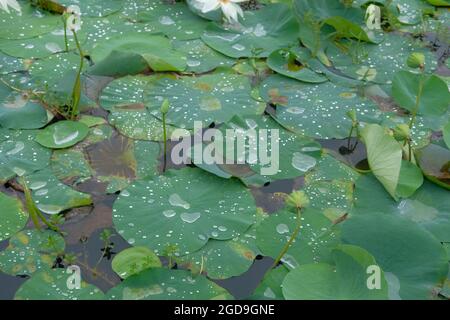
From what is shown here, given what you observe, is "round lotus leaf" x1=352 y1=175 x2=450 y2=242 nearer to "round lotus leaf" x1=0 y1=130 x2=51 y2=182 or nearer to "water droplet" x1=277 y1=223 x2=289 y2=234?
"water droplet" x1=277 y1=223 x2=289 y2=234

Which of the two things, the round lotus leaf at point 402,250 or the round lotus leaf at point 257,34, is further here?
the round lotus leaf at point 257,34

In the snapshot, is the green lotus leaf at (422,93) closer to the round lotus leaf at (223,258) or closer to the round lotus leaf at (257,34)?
the round lotus leaf at (257,34)

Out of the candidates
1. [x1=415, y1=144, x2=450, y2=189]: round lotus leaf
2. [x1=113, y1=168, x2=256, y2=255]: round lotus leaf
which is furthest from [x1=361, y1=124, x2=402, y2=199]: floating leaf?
[x1=113, y1=168, x2=256, y2=255]: round lotus leaf

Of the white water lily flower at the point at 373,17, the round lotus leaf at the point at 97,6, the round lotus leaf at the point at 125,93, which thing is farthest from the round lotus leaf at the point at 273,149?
the round lotus leaf at the point at 97,6

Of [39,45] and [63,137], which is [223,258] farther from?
[39,45]

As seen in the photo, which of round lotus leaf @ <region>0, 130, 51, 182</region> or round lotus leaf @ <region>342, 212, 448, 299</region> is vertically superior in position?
round lotus leaf @ <region>342, 212, 448, 299</region>
